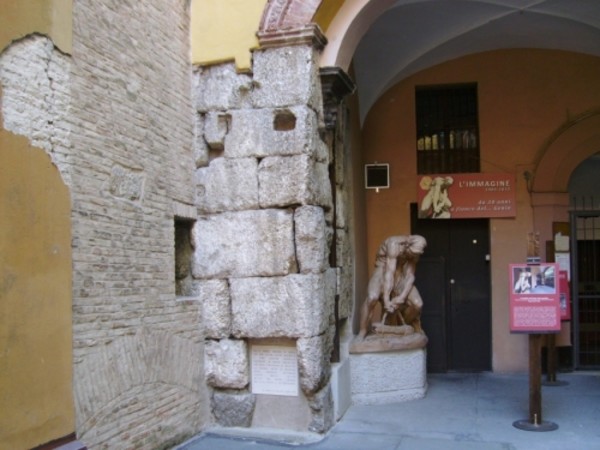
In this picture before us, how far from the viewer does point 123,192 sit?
4.92m

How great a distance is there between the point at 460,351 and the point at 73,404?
5.93 m

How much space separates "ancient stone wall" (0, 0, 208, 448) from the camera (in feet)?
14.0

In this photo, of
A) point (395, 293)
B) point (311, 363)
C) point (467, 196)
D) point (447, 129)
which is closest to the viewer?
point (311, 363)

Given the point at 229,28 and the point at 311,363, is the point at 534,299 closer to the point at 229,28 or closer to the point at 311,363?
the point at 311,363

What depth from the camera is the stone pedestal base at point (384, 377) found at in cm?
711

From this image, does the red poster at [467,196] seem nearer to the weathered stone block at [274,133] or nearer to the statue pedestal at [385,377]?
the statue pedestal at [385,377]

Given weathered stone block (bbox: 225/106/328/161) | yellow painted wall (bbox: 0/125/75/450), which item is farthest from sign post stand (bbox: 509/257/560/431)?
yellow painted wall (bbox: 0/125/75/450)

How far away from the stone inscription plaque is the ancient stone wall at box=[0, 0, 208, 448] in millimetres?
483

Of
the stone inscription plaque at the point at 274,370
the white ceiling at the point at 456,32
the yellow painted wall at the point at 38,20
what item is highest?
the white ceiling at the point at 456,32

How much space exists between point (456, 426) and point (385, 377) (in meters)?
1.14

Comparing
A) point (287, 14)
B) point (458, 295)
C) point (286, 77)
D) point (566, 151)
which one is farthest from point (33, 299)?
point (566, 151)

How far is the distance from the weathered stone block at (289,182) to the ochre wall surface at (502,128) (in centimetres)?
336

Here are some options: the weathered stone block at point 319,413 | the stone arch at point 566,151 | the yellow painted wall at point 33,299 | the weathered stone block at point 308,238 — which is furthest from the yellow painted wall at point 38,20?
the stone arch at point 566,151

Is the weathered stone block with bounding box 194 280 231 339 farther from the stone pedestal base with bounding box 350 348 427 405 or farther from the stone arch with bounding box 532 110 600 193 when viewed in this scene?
the stone arch with bounding box 532 110 600 193
